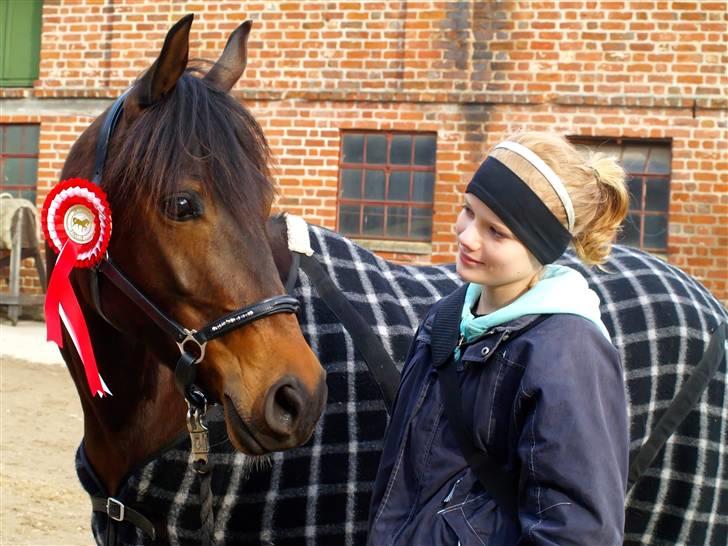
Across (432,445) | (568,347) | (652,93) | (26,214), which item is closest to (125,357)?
(432,445)

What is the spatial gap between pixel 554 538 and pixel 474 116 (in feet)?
24.7

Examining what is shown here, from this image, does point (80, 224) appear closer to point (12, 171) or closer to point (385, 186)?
point (385, 186)

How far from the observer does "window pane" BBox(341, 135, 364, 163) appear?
9016mm

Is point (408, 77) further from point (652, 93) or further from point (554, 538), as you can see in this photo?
point (554, 538)

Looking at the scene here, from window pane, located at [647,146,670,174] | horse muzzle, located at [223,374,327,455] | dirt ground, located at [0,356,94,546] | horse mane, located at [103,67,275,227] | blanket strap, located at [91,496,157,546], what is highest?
window pane, located at [647,146,670,174]

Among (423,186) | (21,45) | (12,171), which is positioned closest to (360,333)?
(423,186)

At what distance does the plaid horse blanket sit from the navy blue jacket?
0.63 metres

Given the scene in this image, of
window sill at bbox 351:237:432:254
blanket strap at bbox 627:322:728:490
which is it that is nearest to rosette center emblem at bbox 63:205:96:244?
blanket strap at bbox 627:322:728:490

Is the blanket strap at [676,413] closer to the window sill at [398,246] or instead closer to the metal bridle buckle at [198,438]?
the metal bridle buckle at [198,438]

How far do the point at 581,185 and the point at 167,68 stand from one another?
0.99 meters

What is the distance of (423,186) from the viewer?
8.94 m

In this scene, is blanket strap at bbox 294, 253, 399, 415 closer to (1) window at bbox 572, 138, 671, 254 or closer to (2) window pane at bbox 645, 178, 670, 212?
(1) window at bbox 572, 138, 671, 254

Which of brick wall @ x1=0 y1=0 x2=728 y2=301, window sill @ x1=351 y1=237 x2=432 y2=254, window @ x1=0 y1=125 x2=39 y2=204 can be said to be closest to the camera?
brick wall @ x1=0 y1=0 x2=728 y2=301

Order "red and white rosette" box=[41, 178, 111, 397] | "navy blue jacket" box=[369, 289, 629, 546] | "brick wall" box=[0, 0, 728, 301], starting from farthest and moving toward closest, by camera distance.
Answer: "brick wall" box=[0, 0, 728, 301]
"red and white rosette" box=[41, 178, 111, 397]
"navy blue jacket" box=[369, 289, 629, 546]
